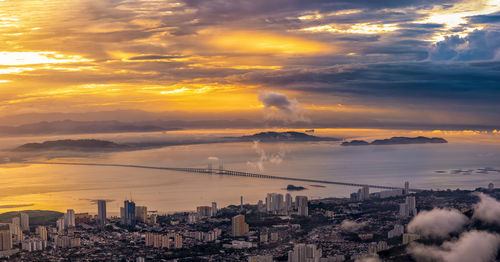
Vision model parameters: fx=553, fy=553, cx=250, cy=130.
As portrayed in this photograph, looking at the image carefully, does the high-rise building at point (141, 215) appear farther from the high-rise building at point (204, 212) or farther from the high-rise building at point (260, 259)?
the high-rise building at point (260, 259)

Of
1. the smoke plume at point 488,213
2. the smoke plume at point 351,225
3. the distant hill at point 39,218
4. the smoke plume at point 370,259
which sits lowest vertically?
the distant hill at point 39,218

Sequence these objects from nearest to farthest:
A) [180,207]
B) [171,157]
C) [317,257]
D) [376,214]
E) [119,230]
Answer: [317,257]
[119,230]
[376,214]
[180,207]
[171,157]

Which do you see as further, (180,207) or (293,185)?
(293,185)

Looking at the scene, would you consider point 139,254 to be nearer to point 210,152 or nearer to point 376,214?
point 376,214

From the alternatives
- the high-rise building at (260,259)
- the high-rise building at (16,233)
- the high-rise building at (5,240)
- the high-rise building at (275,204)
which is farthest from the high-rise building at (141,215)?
the high-rise building at (260,259)

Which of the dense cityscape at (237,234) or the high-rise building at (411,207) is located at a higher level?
the high-rise building at (411,207)

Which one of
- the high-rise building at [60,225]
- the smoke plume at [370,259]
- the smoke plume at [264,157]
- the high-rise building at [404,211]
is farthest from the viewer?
the smoke plume at [264,157]

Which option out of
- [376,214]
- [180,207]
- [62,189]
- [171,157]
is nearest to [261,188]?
[180,207]
